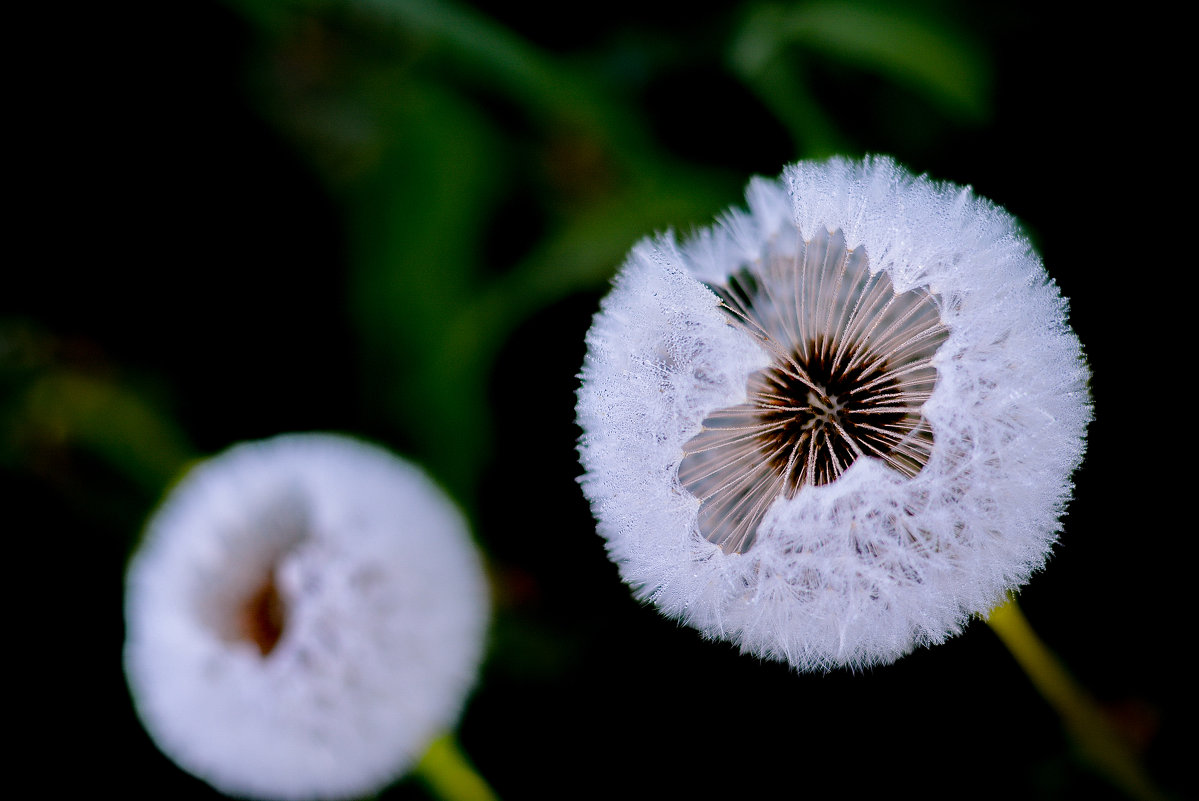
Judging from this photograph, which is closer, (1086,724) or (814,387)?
(814,387)

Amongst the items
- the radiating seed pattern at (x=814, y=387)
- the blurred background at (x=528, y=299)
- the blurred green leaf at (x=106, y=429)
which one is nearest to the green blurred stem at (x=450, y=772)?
the blurred background at (x=528, y=299)

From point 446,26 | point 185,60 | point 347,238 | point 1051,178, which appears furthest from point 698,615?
point 185,60

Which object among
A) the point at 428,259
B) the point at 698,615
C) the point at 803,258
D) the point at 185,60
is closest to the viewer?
the point at 698,615

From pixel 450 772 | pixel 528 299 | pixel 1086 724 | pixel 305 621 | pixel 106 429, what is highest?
pixel 106 429

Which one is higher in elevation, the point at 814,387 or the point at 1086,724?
the point at 814,387

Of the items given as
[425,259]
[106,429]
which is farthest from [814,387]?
[106,429]

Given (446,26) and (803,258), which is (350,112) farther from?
(803,258)

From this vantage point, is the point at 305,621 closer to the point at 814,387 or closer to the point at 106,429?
the point at 814,387

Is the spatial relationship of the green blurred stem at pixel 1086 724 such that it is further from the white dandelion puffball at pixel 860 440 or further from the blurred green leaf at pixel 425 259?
the blurred green leaf at pixel 425 259
